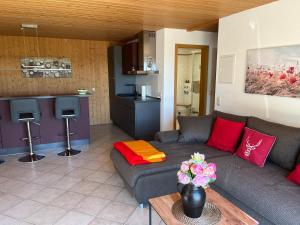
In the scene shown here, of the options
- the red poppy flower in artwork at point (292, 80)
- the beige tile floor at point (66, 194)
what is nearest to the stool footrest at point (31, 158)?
the beige tile floor at point (66, 194)

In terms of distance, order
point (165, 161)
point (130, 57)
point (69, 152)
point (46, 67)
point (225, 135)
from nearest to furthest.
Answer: point (165, 161) < point (225, 135) < point (69, 152) < point (130, 57) < point (46, 67)

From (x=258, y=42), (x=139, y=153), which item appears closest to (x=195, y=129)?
(x=139, y=153)

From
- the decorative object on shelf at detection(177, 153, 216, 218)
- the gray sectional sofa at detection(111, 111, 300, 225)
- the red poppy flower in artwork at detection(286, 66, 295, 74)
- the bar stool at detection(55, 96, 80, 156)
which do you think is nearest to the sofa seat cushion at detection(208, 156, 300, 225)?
the gray sectional sofa at detection(111, 111, 300, 225)

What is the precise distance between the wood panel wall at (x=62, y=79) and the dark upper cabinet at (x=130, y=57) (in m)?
0.86

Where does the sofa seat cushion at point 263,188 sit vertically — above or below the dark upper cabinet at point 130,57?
below

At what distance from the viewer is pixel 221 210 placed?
171 centimetres

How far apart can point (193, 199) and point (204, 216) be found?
0.21 m

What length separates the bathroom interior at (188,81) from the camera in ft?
22.8

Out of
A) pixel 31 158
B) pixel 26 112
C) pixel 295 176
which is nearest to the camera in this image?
pixel 295 176

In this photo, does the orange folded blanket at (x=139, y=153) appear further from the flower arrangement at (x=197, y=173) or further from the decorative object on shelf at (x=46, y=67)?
the decorative object on shelf at (x=46, y=67)

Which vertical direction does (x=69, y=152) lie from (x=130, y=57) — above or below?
below

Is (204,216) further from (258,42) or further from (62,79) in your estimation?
(62,79)

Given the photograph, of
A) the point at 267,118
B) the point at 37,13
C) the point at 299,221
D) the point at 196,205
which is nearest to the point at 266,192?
the point at 299,221

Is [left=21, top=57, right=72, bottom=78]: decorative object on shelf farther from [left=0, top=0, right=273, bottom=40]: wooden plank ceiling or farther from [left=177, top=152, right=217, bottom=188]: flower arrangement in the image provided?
[left=177, top=152, right=217, bottom=188]: flower arrangement
